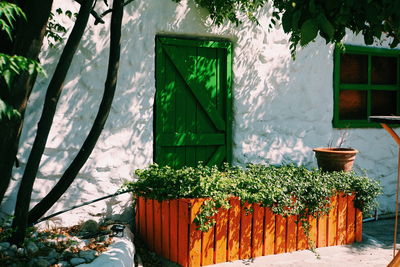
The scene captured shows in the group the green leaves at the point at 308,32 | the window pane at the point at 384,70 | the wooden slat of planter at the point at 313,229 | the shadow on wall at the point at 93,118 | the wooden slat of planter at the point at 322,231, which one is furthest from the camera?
the window pane at the point at 384,70

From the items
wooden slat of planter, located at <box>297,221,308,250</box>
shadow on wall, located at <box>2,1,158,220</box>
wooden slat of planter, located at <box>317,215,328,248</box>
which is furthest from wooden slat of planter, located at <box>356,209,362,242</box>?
shadow on wall, located at <box>2,1,158,220</box>

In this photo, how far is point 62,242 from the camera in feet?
13.5

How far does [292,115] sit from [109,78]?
110 inches

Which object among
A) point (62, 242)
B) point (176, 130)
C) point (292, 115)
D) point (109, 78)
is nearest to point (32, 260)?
point (62, 242)

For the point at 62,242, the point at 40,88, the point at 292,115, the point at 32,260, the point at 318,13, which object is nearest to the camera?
the point at 318,13

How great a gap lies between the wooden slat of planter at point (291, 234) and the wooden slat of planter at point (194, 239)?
106cm

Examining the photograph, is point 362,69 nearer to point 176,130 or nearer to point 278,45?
point 278,45

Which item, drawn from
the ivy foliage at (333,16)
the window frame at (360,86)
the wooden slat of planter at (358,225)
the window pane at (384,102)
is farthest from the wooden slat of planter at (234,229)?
the window pane at (384,102)

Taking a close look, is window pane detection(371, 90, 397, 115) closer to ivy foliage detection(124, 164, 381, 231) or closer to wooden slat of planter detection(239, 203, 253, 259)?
ivy foliage detection(124, 164, 381, 231)

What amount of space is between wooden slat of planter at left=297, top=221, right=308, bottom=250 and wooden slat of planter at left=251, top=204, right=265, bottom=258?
0.48 m

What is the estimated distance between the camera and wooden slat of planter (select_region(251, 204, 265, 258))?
15.6 ft

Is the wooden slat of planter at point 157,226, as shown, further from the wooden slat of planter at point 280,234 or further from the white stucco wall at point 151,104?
the wooden slat of planter at point 280,234

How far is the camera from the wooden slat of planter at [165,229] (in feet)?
15.2

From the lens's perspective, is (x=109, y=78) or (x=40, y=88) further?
(x=40, y=88)
